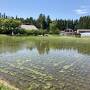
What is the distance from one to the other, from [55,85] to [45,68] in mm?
4889

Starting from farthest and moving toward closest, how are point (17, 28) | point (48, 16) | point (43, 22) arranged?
point (48, 16) < point (43, 22) < point (17, 28)

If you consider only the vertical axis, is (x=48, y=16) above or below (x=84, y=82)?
above

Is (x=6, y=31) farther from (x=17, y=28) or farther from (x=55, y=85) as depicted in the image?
(x=55, y=85)

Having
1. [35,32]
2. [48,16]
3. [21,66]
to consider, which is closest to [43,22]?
[48,16]

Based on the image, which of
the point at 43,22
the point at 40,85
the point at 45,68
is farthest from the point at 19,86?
the point at 43,22

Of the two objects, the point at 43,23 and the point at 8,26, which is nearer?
the point at 8,26

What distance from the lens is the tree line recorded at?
281 ft

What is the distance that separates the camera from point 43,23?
131 m

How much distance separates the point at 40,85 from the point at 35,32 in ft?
267

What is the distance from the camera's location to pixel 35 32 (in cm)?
9412

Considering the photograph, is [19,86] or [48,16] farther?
[48,16]

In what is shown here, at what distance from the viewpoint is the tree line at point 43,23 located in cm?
Answer: 8554

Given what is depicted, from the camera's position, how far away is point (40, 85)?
13.2 metres

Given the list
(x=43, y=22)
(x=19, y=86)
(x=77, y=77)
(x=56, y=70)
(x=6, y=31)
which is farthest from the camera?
(x=43, y=22)
